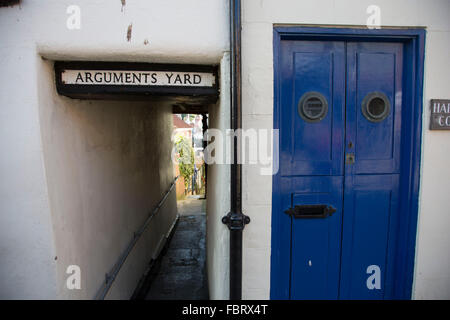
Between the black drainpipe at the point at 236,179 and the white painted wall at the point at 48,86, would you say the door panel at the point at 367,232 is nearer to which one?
the black drainpipe at the point at 236,179

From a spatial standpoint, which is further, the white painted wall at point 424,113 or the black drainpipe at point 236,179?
the white painted wall at point 424,113

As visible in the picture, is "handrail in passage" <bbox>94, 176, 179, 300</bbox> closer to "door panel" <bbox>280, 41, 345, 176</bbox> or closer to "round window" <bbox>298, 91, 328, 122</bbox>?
"door panel" <bbox>280, 41, 345, 176</bbox>

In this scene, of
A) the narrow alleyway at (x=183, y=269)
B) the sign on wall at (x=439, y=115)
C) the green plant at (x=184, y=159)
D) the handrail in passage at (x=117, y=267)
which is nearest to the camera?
the sign on wall at (x=439, y=115)

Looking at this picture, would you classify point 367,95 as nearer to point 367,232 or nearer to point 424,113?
point 424,113

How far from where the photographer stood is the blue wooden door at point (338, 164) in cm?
216

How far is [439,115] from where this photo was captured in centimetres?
210

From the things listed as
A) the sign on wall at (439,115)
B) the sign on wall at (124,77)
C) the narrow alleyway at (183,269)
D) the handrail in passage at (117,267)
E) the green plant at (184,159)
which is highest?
the sign on wall at (124,77)

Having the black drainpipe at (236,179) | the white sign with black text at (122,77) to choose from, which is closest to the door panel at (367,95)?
the black drainpipe at (236,179)

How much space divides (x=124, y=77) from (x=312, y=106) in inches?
66.0

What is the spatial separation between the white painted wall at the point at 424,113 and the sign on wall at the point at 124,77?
529mm

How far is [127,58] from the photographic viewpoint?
6.30 ft

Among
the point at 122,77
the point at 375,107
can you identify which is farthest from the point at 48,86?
the point at 375,107

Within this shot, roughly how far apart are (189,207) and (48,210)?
335 inches

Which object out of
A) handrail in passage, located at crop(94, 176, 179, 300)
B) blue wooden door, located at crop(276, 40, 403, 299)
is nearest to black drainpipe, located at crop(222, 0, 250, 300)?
blue wooden door, located at crop(276, 40, 403, 299)
